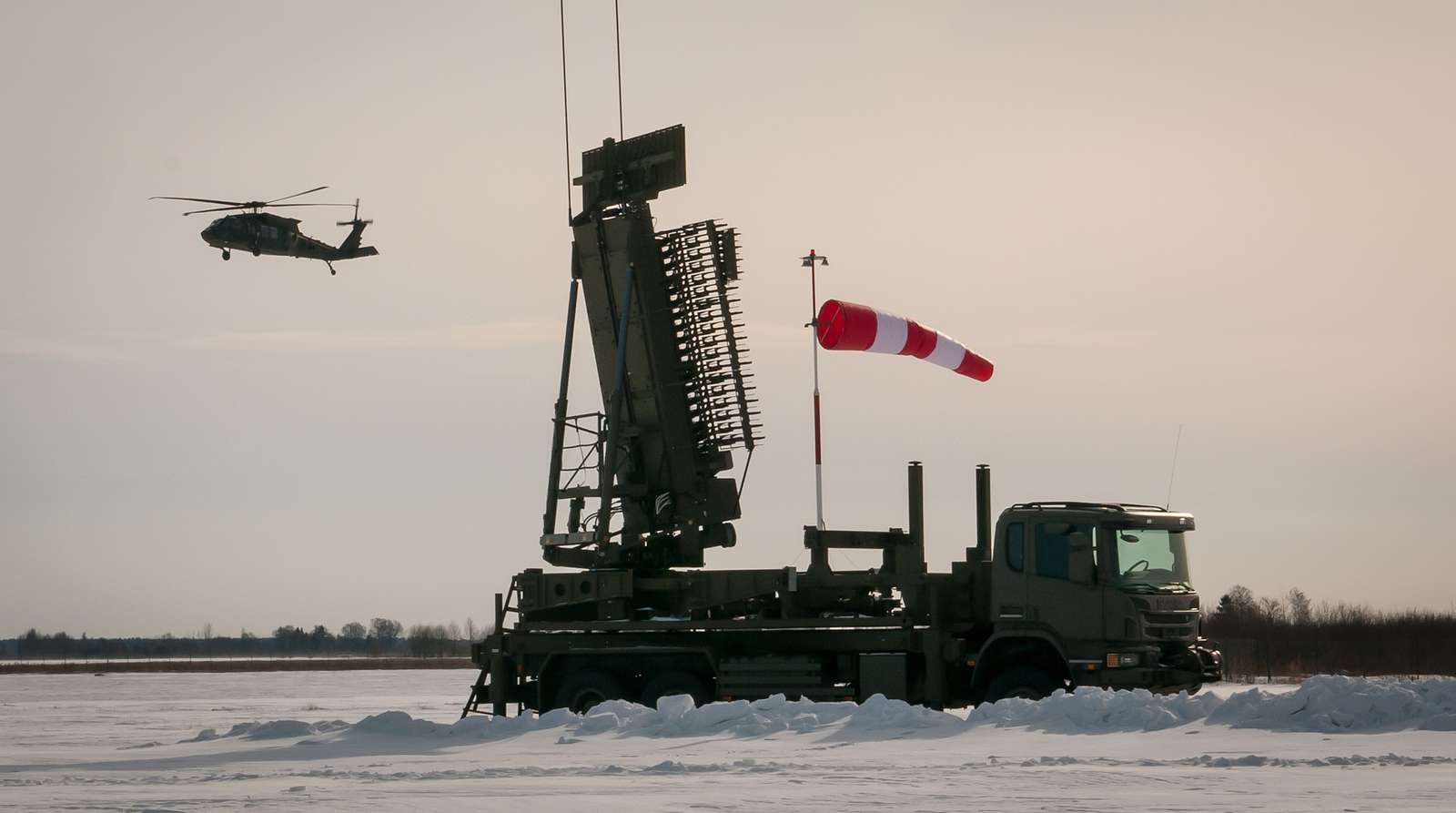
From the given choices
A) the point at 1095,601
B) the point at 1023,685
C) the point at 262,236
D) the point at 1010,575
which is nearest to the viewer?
the point at 1095,601

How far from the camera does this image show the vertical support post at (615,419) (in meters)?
22.3

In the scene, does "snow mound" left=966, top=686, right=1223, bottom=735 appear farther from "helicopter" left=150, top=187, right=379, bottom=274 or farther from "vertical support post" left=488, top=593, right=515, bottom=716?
"helicopter" left=150, top=187, right=379, bottom=274

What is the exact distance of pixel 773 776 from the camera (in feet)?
47.6

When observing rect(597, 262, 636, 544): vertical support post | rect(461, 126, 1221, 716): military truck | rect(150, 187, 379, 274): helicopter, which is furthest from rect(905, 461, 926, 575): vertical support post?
rect(150, 187, 379, 274): helicopter

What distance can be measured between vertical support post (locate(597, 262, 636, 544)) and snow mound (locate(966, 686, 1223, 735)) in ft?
19.6

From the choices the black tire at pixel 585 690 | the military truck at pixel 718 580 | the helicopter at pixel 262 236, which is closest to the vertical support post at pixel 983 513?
the military truck at pixel 718 580

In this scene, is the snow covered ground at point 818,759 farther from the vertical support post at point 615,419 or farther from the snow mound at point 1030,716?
the vertical support post at point 615,419

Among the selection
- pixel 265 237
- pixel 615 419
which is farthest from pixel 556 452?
pixel 265 237

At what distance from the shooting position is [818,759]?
15.6 meters

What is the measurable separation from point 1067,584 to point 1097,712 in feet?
7.81

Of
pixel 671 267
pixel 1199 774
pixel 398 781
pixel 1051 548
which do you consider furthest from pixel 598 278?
pixel 1199 774

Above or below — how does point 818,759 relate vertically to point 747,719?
below

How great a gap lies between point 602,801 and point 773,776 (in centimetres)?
205

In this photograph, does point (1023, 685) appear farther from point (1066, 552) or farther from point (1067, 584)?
point (1066, 552)
